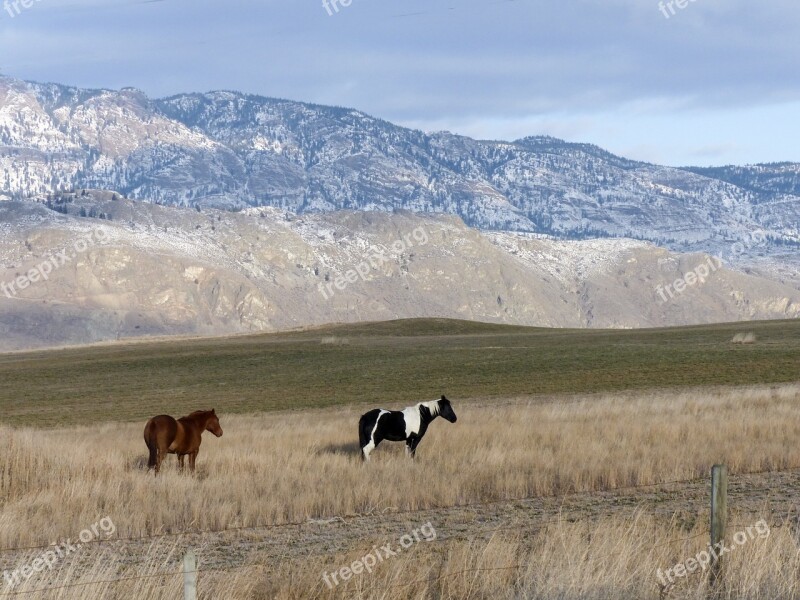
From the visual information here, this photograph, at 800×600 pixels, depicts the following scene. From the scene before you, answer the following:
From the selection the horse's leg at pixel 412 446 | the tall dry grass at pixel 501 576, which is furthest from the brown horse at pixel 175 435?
the tall dry grass at pixel 501 576

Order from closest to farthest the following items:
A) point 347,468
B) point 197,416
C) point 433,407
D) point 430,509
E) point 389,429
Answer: point 430,509, point 347,468, point 197,416, point 389,429, point 433,407

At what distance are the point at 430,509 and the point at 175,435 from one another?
18.3ft

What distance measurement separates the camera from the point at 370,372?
5816 cm

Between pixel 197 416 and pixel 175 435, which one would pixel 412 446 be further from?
pixel 175 435

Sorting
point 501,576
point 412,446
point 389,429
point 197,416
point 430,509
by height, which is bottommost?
point 430,509

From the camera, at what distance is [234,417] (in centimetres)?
3853

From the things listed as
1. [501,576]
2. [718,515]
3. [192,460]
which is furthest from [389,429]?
[718,515]

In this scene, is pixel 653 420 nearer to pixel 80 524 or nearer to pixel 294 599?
pixel 80 524

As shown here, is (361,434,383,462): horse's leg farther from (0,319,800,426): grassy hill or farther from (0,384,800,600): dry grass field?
(0,319,800,426): grassy hill

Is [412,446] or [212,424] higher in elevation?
[212,424]

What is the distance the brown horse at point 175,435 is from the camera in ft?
61.4

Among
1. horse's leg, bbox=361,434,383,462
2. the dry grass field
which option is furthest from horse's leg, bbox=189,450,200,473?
horse's leg, bbox=361,434,383,462

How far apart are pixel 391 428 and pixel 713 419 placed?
9.98 meters

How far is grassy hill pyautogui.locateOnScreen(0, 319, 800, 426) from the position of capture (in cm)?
4534
